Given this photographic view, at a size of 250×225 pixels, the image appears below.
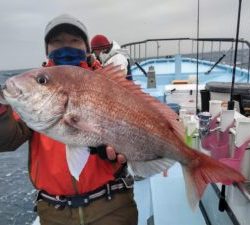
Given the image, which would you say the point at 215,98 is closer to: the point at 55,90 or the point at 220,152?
the point at 220,152

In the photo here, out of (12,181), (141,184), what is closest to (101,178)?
(141,184)

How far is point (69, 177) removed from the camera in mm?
2189

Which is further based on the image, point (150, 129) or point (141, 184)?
point (141, 184)

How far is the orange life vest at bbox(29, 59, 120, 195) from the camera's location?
2195 mm

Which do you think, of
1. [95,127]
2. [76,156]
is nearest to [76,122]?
[95,127]

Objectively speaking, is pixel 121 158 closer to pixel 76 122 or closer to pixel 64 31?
pixel 76 122

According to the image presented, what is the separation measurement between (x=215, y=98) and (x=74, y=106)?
9.63 feet

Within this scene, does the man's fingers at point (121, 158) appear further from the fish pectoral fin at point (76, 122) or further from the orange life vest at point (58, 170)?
the fish pectoral fin at point (76, 122)

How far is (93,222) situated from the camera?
2273 millimetres

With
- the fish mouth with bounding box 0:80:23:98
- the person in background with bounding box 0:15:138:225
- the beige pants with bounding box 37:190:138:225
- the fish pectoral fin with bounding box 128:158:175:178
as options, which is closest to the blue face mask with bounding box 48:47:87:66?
the person in background with bounding box 0:15:138:225

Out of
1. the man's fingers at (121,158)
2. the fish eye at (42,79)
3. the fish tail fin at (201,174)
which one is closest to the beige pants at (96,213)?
the man's fingers at (121,158)

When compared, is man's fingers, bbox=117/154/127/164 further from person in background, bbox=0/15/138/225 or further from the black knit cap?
the black knit cap

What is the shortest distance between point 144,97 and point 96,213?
77 cm

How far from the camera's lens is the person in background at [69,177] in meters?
2.20
